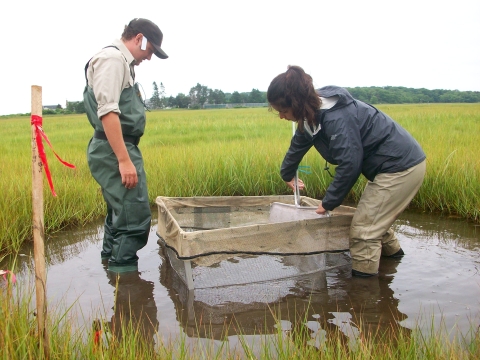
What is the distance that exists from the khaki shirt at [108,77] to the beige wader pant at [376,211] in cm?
166

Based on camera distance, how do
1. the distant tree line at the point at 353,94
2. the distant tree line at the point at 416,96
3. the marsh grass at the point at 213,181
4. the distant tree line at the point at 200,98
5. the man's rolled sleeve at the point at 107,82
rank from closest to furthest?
the man's rolled sleeve at the point at 107,82, the marsh grass at the point at 213,181, the distant tree line at the point at 353,94, the distant tree line at the point at 416,96, the distant tree line at the point at 200,98

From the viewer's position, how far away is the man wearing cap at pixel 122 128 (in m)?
2.77

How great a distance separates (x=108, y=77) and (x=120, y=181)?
654mm

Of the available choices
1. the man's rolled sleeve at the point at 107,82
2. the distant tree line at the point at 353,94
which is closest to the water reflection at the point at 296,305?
the man's rolled sleeve at the point at 107,82

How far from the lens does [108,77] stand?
2746 mm

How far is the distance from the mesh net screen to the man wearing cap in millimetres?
258

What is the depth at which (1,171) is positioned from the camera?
5.13 metres

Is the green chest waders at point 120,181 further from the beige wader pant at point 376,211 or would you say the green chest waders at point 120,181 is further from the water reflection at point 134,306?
the beige wader pant at point 376,211

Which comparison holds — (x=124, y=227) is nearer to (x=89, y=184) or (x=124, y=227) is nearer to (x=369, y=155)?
(x=369, y=155)

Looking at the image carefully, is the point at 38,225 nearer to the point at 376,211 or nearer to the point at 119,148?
the point at 119,148

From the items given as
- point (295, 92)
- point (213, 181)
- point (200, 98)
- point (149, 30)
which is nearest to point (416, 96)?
point (200, 98)

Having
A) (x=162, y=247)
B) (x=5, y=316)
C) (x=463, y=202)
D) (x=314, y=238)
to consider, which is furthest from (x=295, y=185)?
(x=5, y=316)

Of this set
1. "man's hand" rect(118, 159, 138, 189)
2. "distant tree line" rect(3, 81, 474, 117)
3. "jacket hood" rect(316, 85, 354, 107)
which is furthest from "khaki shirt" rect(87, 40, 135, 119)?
"distant tree line" rect(3, 81, 474, 117)

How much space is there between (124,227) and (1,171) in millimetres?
2740
